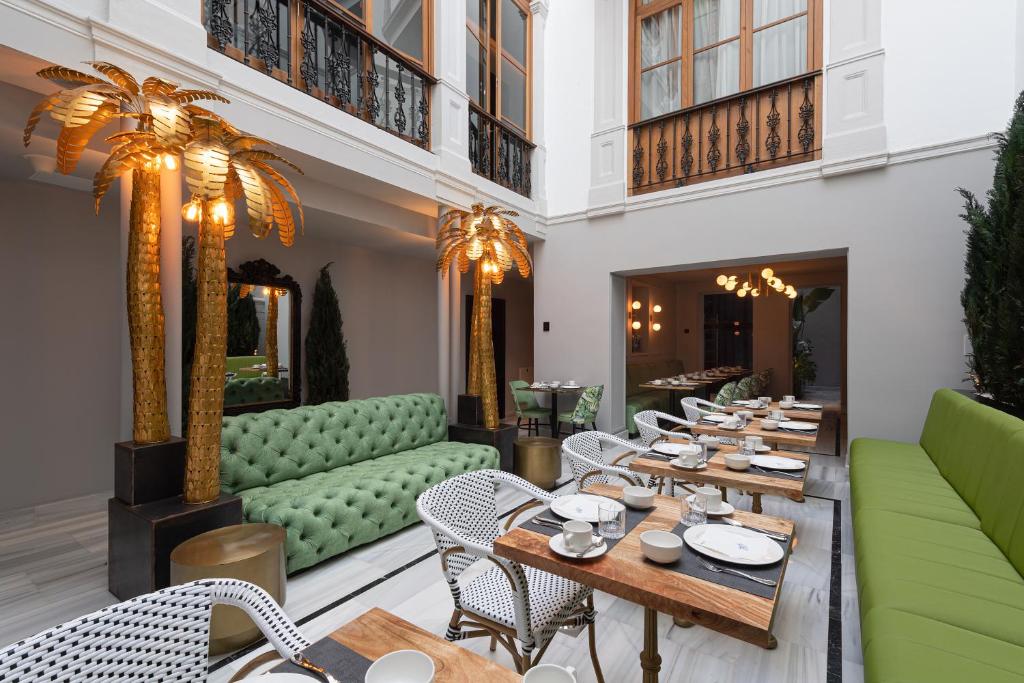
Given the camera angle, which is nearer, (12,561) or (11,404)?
(12,561)

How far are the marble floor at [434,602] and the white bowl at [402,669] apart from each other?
54.6 inches

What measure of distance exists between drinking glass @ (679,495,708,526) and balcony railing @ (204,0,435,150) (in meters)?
4.09

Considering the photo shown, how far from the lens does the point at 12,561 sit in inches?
119

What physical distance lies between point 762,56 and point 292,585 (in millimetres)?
6911

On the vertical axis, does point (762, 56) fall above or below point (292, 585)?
above

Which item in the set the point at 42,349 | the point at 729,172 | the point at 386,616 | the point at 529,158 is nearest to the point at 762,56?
the point at 729,172

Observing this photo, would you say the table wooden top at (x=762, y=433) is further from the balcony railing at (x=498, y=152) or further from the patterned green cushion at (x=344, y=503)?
the balcony railing at (x=498, y=152)

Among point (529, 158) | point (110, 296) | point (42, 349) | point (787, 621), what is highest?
point (529, 158)

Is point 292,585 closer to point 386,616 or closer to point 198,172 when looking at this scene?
point 386,616

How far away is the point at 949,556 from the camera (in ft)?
6.81

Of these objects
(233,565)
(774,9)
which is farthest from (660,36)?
(233,565)

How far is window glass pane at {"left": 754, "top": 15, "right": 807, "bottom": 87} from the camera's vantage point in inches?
210

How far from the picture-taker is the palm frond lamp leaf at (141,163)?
7.80 ft

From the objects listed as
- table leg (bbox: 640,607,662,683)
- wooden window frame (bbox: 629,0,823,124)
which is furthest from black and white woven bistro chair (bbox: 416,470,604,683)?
wooden window frame (bbox: 629,0,823,124)
